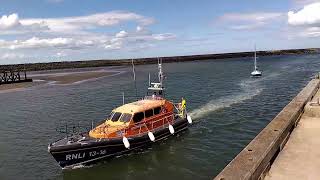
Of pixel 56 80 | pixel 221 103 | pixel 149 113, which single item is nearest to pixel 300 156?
pixel 149 113

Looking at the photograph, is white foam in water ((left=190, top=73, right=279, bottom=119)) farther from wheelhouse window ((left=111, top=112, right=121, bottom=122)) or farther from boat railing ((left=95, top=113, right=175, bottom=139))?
wheelhouse window ((left=111, top=112, right=121, bottom=122))

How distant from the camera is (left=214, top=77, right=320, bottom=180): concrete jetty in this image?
10719 millimetres

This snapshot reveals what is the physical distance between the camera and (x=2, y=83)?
232 ft

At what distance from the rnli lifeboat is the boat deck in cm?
844

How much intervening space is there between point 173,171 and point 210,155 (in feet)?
9.57

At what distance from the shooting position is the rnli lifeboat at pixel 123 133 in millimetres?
18406

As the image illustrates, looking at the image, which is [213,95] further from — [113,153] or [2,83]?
[2,83]

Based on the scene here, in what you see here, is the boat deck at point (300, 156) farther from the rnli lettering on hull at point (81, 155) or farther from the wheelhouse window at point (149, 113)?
the rnli lettering on hull at point (81, 155)

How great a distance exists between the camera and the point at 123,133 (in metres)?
20.4

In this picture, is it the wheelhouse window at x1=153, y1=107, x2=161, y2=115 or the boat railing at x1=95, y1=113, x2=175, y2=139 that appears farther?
the wheelhouse window at x1=153, y1=107, x2=161, y2=115

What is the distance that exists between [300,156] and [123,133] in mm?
10285

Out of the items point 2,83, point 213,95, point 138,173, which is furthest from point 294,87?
point 2,83

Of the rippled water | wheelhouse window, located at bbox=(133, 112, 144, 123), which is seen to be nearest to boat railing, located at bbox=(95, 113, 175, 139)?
wheelhouse window, located at bbox=(133, 112, 144, 123)

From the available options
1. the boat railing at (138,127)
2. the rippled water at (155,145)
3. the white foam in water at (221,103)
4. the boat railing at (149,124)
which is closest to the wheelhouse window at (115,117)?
the boat railing at (138,127)
